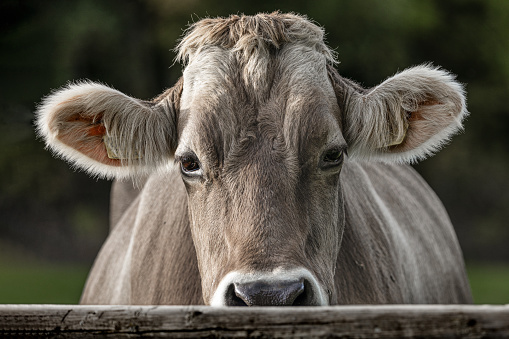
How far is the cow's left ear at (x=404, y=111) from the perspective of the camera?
3.54 m

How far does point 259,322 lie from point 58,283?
1610cm

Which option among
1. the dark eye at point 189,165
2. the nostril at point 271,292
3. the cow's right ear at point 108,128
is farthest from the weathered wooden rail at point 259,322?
the cow's right ear at point 108,128

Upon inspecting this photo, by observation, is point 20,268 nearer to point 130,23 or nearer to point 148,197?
point 130,23

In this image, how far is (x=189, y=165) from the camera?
3.27m

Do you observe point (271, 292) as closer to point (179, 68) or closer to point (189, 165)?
point (189, 165)

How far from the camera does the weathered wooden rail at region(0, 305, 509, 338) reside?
170cm

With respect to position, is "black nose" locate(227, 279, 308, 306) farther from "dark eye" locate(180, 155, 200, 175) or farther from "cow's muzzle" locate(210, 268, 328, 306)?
"dark eye" locate(180, 155, 200, 175)

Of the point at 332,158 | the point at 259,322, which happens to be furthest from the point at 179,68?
the point at 259,322

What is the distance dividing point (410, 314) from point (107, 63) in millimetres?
18657

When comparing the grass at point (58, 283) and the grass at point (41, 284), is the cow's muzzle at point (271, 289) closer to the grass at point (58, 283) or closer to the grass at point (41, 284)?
the grass at point (58, 283)

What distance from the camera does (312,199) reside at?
3.09 metres

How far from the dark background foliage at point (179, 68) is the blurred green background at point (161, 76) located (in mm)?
37

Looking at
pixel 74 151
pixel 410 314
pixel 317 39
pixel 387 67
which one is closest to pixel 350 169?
pixel 317 39

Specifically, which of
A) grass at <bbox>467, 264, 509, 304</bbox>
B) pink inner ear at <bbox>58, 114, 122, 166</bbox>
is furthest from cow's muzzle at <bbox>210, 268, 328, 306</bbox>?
grass at <bbox>467, 264, 509, 304</bbox>
